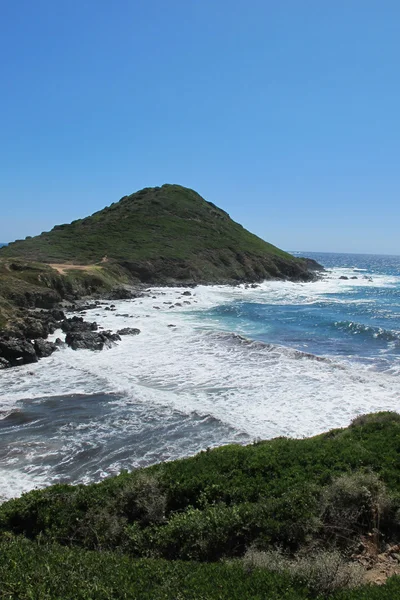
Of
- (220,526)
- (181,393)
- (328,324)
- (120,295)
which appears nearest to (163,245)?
(120,295)

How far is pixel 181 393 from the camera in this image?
925 inches

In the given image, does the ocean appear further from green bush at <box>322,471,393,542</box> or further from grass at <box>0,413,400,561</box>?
green bush at <box>322,471,393,542</box>

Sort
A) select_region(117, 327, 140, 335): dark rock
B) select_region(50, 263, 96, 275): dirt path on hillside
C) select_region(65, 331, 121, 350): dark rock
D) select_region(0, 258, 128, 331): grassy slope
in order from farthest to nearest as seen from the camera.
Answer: select_region(50, 263, 96, 275): dirt path on hillside → select_region(0, 258, 128, 331): grassy slope → select_region(117, 327, 140, 335): dark rock → select_region(65, 331, 121, 350): dark rock

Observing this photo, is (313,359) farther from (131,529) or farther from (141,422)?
(131,529)

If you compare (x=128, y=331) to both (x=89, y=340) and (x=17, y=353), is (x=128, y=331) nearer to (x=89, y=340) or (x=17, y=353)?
(x=89, y=340)

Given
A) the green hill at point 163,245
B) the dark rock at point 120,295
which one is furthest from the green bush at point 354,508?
the green hill at point 163,245

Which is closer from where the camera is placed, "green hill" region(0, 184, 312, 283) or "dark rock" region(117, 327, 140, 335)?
"dark rock" region(117, 327, 140, 335)

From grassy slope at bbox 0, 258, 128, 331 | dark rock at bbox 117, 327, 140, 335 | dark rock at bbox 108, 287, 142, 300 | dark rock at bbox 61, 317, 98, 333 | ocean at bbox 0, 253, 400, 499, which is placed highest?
grassy slope at bbox 0, 258, 128, 331

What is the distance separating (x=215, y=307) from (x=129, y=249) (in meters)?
42.1

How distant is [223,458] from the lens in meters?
12.0

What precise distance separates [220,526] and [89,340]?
2779 centimetres

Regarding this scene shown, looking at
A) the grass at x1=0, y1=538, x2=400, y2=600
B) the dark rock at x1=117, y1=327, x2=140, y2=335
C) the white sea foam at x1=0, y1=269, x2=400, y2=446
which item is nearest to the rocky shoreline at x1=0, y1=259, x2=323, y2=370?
the dark rock at x1=117, y1=327, x2=140, y2=335

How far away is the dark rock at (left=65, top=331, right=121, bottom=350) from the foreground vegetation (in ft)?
76.2

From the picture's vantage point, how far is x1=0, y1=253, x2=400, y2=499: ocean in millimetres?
16703
